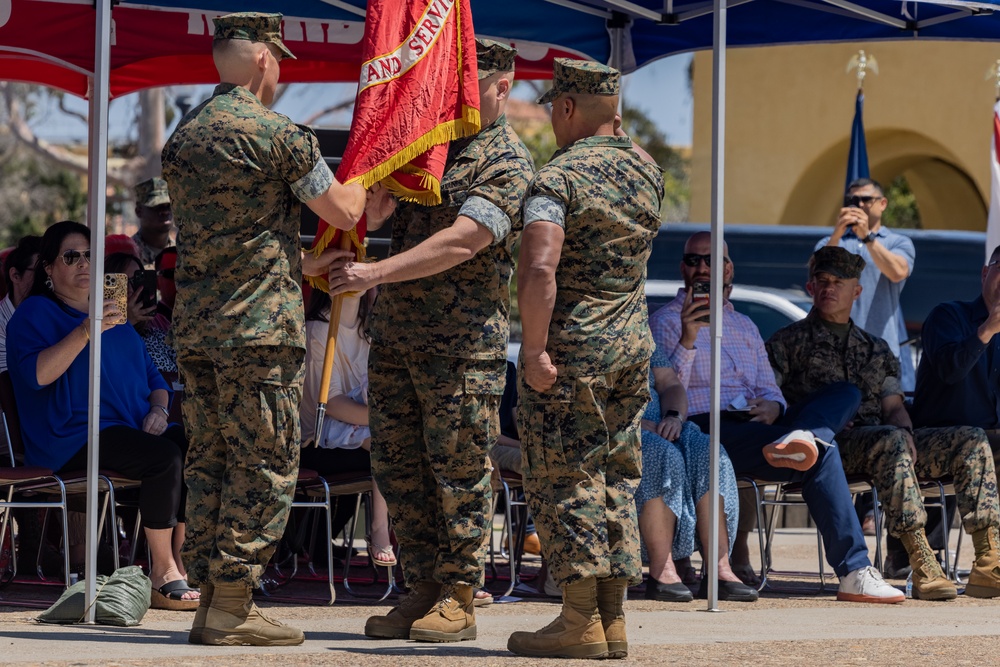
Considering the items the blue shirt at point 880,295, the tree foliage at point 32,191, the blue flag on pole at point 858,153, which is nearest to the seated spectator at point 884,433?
the blue shirt at point 880,295

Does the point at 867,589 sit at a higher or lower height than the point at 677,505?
lower

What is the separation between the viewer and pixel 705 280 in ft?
25.0

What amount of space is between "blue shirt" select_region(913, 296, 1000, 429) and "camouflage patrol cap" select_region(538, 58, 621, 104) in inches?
128

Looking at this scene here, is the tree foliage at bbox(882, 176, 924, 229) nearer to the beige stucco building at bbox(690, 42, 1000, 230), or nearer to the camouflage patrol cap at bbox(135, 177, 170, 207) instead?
the beige stucco building at bbox(690, 42, 1000, 230)

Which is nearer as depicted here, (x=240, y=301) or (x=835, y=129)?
(x=240, y=301)

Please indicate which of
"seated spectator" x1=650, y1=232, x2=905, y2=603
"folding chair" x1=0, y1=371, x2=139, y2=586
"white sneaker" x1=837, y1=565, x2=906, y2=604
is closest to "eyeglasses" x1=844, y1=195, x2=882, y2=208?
"seated spectator" x1=650, y1=232, x2=905, y2=603

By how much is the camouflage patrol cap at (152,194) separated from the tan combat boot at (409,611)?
4373 millimetres

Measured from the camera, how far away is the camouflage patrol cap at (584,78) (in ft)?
17.6

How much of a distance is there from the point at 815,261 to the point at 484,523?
128 inches

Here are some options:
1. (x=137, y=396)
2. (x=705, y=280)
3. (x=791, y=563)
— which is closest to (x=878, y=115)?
(x=791, y=563)

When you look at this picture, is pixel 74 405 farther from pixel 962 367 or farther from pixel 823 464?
pixel 962 367

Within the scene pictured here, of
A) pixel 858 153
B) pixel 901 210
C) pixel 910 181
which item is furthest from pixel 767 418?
pixel 901 210

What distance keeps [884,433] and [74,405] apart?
375 centimetres

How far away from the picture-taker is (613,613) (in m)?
5.39
